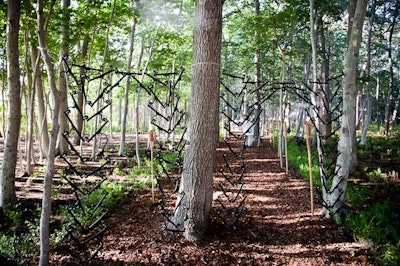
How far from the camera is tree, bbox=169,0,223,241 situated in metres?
3.96

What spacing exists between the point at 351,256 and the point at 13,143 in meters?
6.17

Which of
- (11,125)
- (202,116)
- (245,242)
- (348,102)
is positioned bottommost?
(245,242)

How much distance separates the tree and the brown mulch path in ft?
1.28

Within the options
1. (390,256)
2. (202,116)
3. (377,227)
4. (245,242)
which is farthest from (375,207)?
(202,116)

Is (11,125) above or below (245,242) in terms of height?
above

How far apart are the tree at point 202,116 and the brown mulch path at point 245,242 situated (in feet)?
1.28

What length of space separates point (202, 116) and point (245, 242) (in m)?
1.97

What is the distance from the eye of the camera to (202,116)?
4012 mm

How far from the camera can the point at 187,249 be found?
3881 mm

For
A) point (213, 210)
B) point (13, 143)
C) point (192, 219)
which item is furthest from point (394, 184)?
point (13, 143)

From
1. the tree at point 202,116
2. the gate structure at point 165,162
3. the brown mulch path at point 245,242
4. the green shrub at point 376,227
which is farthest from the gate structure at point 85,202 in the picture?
the green shrub at point 376,227

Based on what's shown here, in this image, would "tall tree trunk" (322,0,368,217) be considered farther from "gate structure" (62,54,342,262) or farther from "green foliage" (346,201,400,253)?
"green foliage" (346,201,400,253)

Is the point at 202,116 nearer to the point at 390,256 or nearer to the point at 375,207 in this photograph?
the point at 390,256

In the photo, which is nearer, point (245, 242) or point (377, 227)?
point (245, 242)
